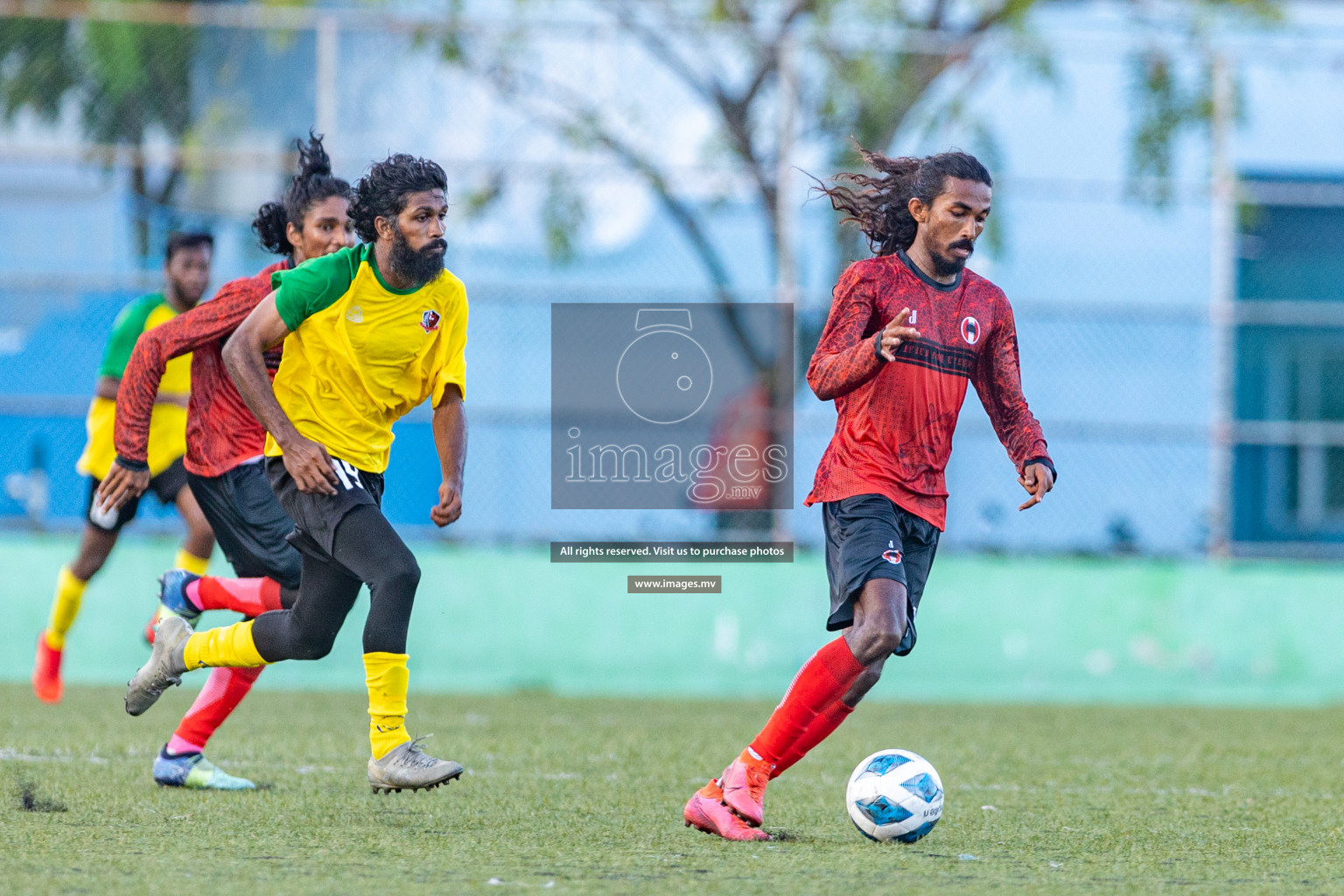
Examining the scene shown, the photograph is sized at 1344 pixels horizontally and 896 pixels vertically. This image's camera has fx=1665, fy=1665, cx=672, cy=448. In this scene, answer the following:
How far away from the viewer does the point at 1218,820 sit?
534cm

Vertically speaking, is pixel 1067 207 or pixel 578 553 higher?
pixel 1067 207

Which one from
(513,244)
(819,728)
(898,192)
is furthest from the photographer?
(513,244)

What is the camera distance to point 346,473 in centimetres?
491

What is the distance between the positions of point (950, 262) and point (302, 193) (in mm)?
2283

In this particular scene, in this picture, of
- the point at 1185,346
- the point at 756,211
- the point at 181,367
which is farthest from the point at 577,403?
the point at 1185,346

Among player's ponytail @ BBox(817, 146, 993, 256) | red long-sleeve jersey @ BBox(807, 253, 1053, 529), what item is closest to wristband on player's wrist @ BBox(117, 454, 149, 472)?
red long-sleeve jersey @ BBox(807, 253, 1053, 529)

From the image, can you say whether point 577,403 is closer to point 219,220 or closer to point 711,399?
point 711,399

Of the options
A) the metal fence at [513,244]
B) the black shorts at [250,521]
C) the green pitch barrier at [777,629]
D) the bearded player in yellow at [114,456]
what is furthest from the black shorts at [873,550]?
the green pitch barrier at [777,629]

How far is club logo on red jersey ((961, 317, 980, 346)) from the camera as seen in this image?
4.98 meters

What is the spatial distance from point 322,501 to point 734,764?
142 centimetres

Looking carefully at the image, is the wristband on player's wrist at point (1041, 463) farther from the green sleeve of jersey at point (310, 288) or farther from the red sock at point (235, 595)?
the red sock at point (235, 595)

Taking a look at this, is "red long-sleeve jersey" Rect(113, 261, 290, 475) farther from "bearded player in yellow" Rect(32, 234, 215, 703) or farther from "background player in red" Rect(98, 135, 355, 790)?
"bearded player in yellow" Rect(32, 234, 215, 703)

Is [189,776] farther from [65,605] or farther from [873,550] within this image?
[65,605]

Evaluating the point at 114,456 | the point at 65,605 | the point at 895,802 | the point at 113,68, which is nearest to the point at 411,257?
the point at 895,802
